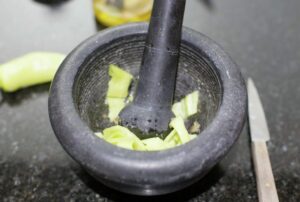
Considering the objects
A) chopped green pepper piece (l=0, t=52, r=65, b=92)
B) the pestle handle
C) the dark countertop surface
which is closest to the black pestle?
the pestle handle

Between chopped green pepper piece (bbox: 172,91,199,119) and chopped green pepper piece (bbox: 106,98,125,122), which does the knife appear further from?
chopped green pepper piece (bbox: 106,98,125,122)

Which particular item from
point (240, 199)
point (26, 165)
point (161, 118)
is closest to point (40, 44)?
point (26, 165)

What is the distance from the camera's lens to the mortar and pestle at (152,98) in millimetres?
602

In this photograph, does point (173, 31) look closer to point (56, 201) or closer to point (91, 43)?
point (91, 43)

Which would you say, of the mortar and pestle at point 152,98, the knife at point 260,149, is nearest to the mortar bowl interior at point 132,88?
the mortar and pestle at point 152,98

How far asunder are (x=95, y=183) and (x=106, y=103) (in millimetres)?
154

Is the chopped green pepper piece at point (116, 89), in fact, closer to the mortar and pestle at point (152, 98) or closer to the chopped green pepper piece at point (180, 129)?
the mortar and pestle at point (152, 98)

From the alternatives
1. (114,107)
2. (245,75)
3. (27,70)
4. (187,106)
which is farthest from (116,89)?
(245,75)

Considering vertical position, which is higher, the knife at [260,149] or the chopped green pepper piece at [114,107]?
the knife at [260,149]

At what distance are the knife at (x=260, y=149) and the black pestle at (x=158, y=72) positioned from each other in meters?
0.19

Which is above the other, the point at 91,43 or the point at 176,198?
the point at 91,43

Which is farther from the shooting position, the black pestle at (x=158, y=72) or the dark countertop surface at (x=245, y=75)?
the dark countertop surface at (x=245, y=75)

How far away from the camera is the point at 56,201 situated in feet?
2.66

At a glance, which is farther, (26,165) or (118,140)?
(26,165)
